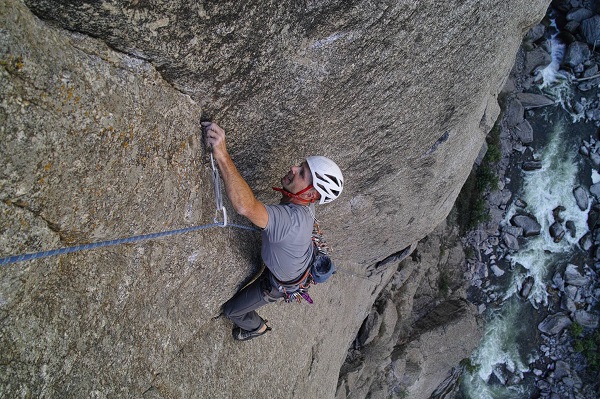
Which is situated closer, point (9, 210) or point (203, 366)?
point (9, 210)

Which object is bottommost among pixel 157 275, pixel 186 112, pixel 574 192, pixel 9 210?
pixel 574 192

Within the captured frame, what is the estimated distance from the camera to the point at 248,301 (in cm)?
459

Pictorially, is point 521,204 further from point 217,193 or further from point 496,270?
point 217,193

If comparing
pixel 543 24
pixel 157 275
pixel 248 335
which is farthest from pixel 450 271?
pixel 157 275

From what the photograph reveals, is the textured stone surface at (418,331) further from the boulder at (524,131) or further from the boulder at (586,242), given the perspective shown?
the boulder at (586,242)

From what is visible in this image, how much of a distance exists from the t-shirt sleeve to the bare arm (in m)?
0.17

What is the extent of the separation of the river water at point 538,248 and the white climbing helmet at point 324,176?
12.9m

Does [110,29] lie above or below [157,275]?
above

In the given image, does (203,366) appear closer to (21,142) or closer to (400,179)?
(21,142)

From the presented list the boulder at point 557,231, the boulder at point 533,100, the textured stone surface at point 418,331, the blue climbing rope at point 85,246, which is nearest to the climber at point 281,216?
the blue climbing rope at point 85,246

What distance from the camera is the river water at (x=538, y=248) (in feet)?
48.9

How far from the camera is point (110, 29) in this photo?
2570 millimetres

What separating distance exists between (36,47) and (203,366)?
3152 mm

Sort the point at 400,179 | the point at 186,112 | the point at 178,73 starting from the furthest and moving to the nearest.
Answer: the point at 400,179, the point at 186,112, the point at 178,73
